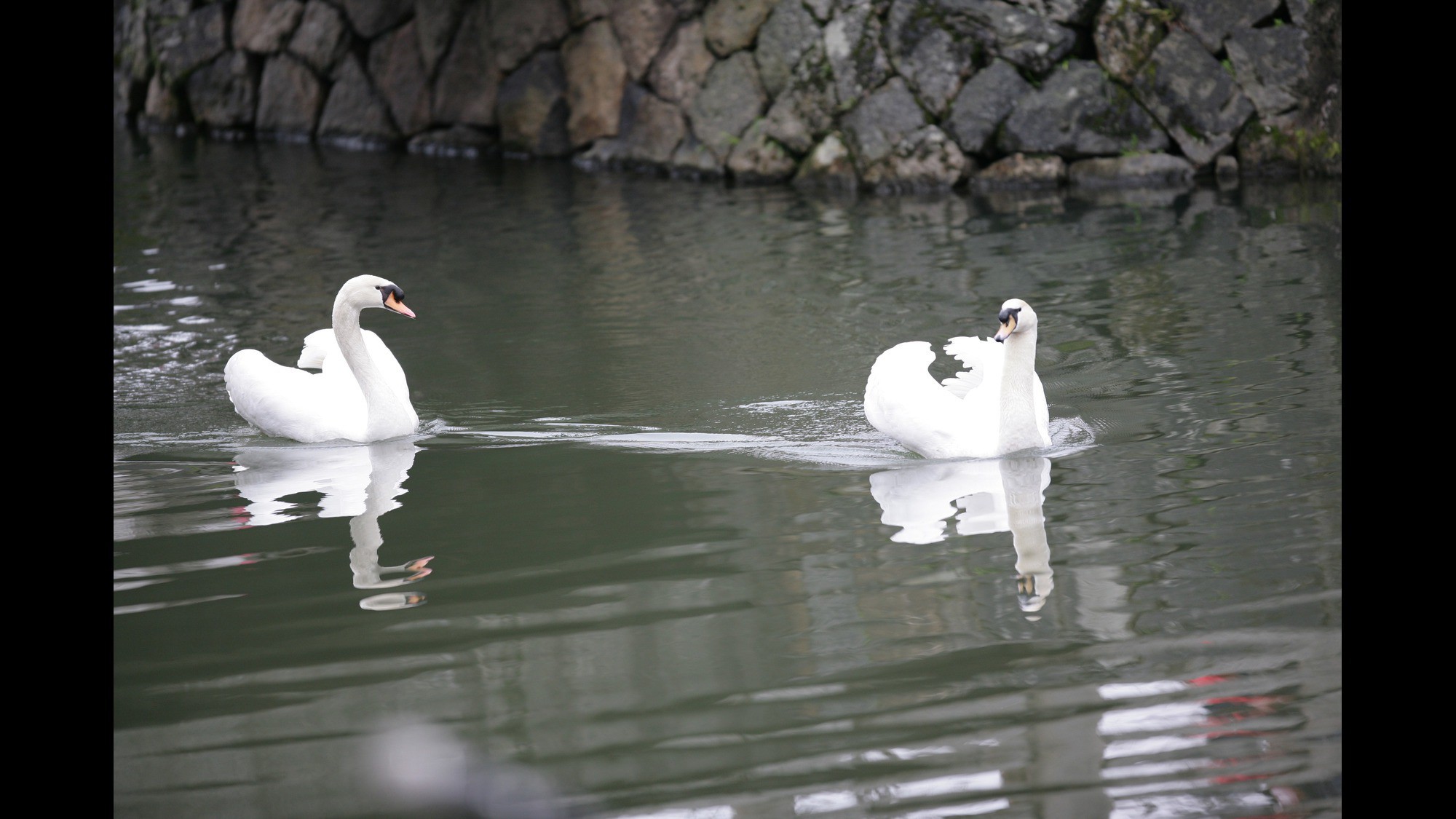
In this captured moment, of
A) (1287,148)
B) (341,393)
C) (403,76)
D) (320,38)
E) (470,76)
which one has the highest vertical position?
(320,38)

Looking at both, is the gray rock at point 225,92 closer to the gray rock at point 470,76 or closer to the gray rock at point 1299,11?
the gray rock at point 470,76

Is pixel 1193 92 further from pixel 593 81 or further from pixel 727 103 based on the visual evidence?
pixel 593 81

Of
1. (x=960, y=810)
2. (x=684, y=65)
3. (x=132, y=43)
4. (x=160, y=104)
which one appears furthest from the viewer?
(x=132, y=43)

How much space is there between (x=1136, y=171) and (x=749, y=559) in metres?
9.40

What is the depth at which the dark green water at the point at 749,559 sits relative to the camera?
3512 mm

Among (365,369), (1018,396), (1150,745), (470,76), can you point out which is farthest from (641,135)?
(1150,745)

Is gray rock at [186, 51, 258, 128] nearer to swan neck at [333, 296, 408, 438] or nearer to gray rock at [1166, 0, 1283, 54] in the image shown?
gray rock at [1166, 0, 1283, 54]

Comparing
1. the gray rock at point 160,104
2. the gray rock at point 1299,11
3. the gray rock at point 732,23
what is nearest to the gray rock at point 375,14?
the gray rock at point 160,104

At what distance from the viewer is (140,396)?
24.5 ft

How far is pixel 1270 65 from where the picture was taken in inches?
501

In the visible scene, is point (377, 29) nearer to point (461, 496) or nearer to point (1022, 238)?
point (1022, 238)

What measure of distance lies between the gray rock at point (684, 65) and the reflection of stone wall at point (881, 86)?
2cm

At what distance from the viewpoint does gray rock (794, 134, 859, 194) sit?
1398 cm

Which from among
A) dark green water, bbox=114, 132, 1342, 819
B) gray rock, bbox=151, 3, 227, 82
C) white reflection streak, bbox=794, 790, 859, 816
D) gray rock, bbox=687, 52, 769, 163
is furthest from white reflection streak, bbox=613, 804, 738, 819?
gray rock, bbox=151, 3, 227, 82
